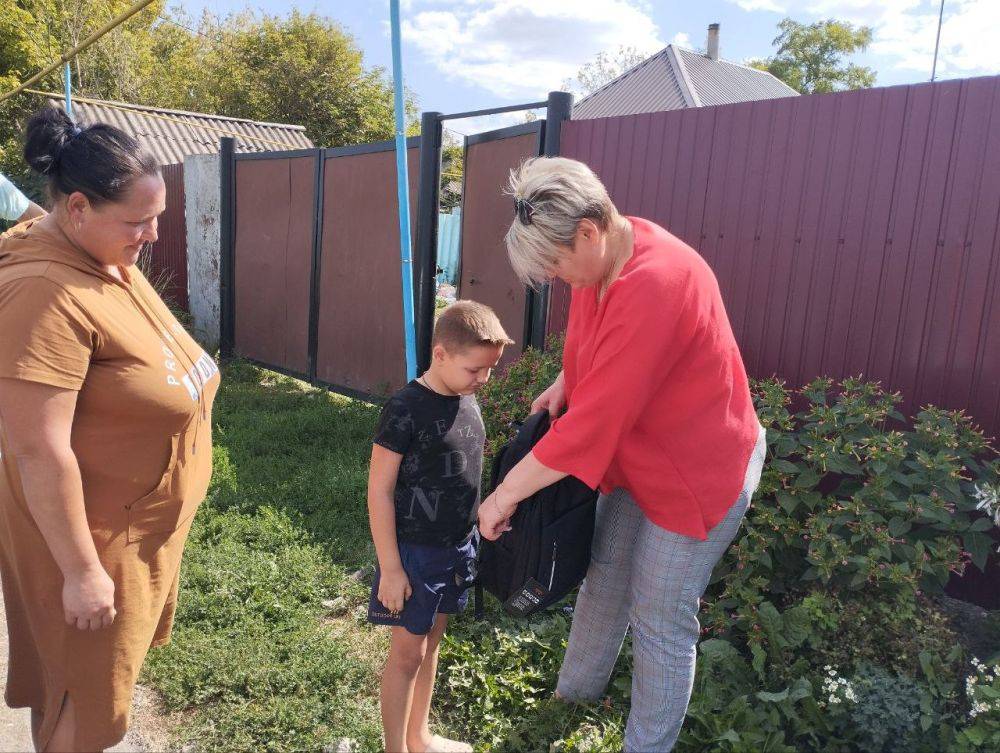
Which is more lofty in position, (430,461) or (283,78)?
(283,78)

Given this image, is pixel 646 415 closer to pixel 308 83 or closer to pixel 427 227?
pixel 427 227

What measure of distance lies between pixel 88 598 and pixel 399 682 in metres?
0.95

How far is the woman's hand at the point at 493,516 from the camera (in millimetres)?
2135

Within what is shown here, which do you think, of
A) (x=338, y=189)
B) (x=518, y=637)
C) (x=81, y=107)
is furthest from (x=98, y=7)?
(x=518, y=637)

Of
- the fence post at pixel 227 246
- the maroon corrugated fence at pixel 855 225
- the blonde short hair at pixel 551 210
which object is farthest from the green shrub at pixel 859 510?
the fence post at pixel 227 246

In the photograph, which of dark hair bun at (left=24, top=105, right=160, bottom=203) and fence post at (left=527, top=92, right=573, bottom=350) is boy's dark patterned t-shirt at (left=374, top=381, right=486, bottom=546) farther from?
fence post at (left=527, top=92, right=573, bottom=350)

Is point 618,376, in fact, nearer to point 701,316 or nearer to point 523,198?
point 701,316

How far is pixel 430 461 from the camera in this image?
7.28 feet

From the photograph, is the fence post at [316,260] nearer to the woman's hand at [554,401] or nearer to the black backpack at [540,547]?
the woman's hand at [554,401]

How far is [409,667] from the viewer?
2.30 meters

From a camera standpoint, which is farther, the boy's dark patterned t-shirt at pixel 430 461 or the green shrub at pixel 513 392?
the green shrub at pixel 513 392

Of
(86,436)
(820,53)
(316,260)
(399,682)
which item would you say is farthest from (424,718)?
(820,53)

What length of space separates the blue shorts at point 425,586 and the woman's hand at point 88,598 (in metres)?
0.73

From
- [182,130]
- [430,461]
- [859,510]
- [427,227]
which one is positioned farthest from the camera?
[182,130]
